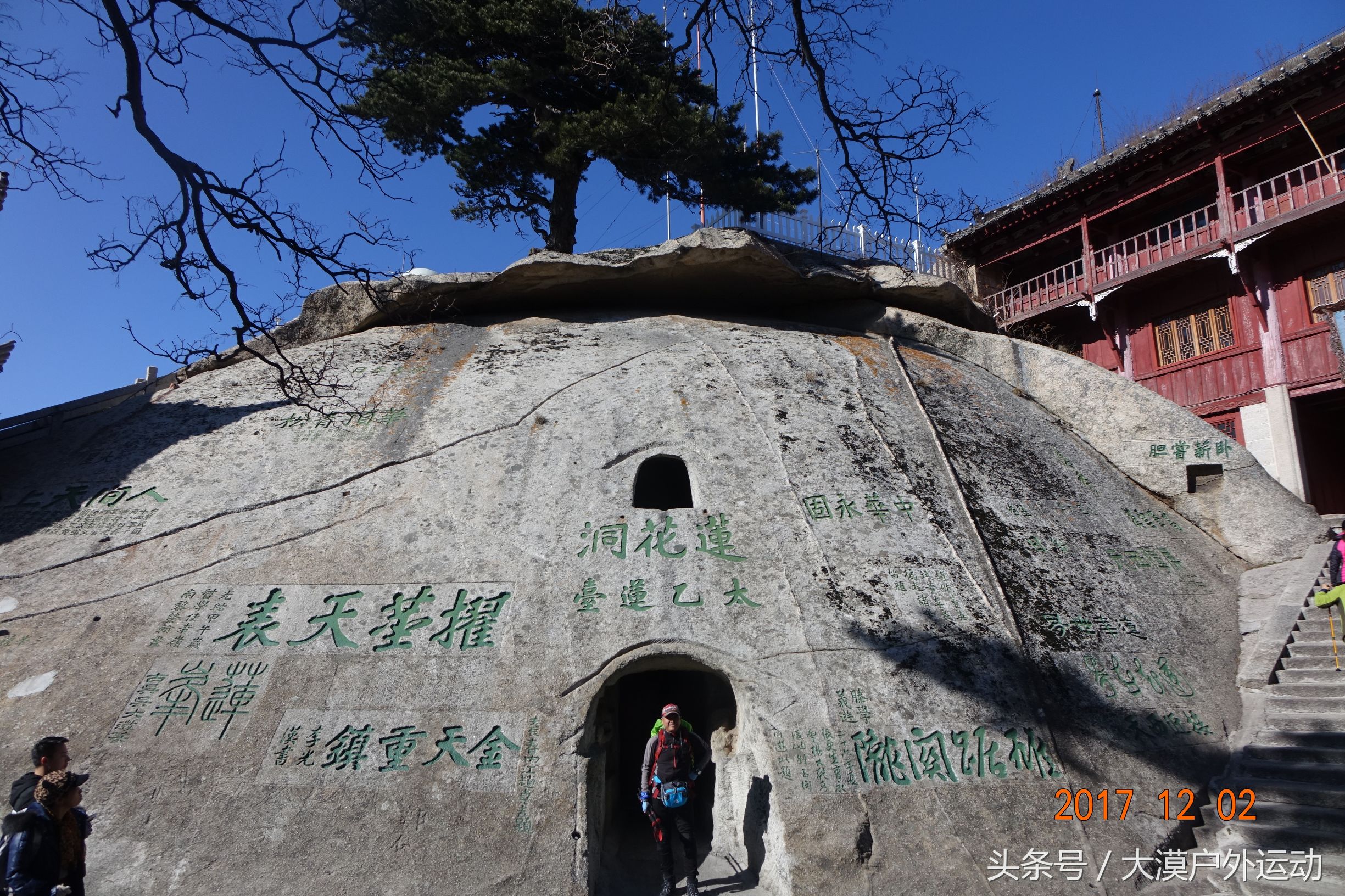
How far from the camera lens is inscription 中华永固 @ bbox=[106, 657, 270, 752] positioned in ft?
18.7

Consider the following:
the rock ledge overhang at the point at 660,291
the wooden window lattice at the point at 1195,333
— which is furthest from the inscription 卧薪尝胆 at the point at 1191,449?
the wooden window lattice at the point at 1195,333

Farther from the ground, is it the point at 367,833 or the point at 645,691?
the point at 645,691

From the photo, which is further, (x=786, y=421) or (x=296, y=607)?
(x=786, y=421)

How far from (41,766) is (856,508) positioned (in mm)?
6183

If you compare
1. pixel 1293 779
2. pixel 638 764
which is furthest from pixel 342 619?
pixel 1293 779

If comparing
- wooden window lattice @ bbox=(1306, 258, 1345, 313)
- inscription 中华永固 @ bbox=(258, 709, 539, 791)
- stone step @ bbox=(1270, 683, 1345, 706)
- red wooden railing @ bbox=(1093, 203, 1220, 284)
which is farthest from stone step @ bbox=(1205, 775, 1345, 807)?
red wooden railing @ bbox=(1093, 203, 1220, 284)

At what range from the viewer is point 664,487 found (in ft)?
30.2

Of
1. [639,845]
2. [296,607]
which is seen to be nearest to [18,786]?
[296,607]

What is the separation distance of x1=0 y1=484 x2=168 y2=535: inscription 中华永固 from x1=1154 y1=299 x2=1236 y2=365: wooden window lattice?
1672 cm

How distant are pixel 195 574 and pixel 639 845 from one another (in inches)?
176

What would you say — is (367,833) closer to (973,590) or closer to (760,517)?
(760,517)

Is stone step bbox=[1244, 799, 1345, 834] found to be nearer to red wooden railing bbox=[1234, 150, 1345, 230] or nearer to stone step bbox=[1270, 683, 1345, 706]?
stone step bbox=[1270, 683, 1345, 706]

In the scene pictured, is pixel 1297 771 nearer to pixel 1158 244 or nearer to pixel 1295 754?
pixel 1295 754

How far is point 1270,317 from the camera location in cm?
1387
